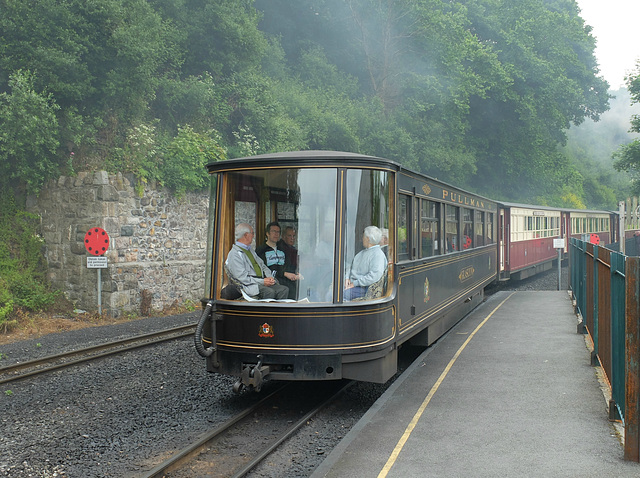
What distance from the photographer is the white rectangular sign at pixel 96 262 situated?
45.4 feet

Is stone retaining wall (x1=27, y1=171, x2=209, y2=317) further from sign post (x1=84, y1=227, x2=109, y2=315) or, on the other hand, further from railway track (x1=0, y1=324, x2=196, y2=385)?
railway track (x1=0, y1=324, x2=196, y2=385)

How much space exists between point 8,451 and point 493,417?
14.9 feet

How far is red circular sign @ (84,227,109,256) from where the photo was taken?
1417 centimetres

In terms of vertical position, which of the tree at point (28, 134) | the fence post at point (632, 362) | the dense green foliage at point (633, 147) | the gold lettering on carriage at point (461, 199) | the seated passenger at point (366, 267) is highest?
the dense green foliage at point (633, 147)

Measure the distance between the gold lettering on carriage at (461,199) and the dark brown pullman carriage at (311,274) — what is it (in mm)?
3250

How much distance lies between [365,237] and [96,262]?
9.04 m

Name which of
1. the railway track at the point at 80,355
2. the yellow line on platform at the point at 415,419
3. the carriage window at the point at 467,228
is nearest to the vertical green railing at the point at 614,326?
the yellow line on platform at the point at 415,419

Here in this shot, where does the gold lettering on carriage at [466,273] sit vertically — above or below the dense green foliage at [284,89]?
below

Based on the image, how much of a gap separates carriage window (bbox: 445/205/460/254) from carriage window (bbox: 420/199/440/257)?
0.83 metres

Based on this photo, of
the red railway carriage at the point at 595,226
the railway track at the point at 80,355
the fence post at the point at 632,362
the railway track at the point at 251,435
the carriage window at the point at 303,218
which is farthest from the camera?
the red railway carriage at the point at 595,226

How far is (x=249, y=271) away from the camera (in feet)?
22.5

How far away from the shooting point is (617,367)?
5.42m

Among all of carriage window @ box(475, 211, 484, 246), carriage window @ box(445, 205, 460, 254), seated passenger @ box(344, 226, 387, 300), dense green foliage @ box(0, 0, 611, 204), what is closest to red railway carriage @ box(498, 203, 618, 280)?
carriage window @ box(475, 211, 484, 246)

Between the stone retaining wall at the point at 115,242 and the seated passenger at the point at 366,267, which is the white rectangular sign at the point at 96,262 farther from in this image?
the seated passenger at the point at 366,267
